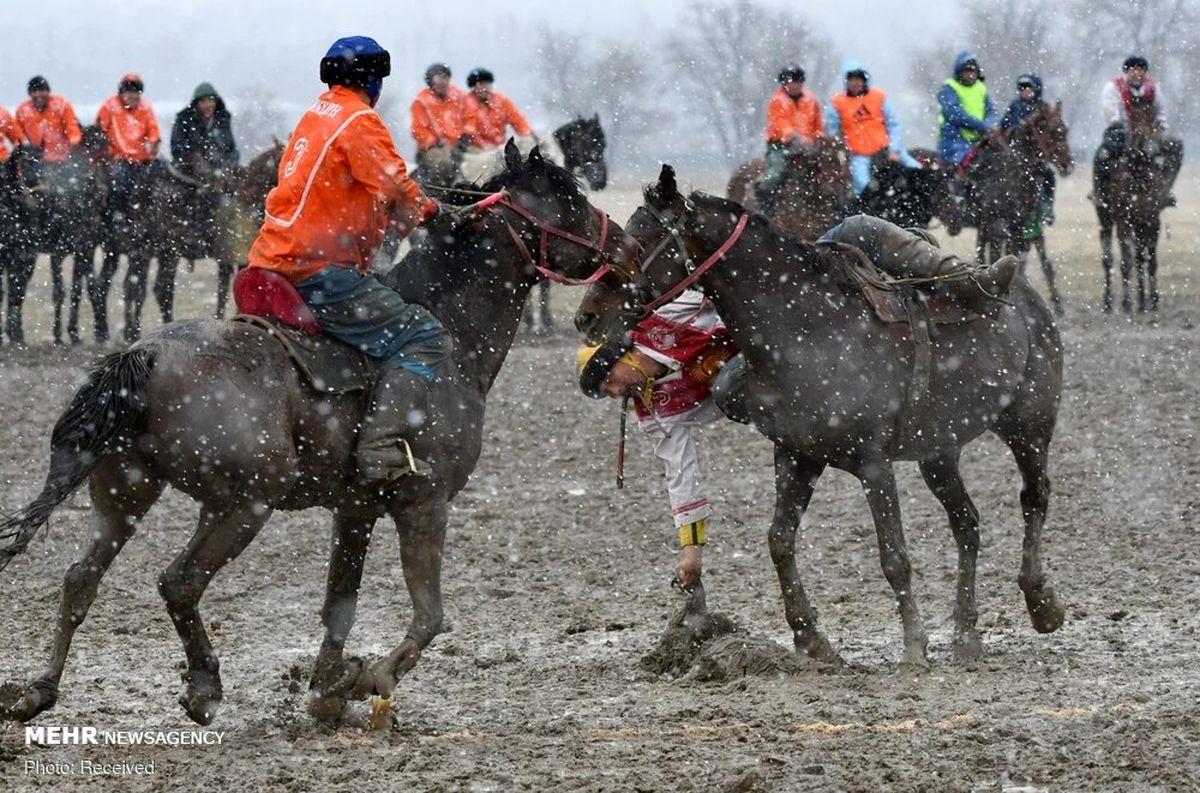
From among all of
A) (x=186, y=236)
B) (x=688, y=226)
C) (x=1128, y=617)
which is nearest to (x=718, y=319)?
→ (x=688, y=226)

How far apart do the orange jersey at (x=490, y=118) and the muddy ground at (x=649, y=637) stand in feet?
17.7

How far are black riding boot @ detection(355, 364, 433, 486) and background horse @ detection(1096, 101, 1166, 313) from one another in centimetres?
1279

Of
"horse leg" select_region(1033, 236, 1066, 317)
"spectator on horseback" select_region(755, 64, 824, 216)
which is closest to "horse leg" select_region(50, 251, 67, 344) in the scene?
"spectator on horseback" select_region(755, 64, 824, 216)

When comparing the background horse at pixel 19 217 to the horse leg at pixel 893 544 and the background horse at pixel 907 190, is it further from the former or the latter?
the horse leg at pixel 893 544

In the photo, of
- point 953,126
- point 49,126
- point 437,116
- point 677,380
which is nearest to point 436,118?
point 437,116

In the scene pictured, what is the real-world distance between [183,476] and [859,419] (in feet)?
8.20

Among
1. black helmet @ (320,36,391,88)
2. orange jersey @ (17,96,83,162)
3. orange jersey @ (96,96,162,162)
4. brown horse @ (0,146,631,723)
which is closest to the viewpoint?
brown horse @ (0,146,631,723)

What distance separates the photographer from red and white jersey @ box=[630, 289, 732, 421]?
7309mm

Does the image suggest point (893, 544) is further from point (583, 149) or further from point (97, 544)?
point (583, 149)

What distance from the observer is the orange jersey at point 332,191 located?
6.00 metres

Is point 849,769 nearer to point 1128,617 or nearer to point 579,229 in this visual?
point 579,229

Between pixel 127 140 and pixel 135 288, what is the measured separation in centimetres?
141

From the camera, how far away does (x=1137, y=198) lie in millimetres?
17484

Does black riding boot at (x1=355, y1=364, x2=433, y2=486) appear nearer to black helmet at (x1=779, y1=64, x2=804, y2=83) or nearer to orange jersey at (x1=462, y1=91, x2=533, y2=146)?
orange jersey at (x1=462, y1=91, x2=533, y2=146)
